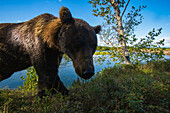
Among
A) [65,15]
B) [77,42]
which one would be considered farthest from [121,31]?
[77,42]

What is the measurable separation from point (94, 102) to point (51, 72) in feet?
3.47

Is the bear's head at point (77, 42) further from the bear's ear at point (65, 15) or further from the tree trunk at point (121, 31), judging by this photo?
the tree trunk at point (121, 31)

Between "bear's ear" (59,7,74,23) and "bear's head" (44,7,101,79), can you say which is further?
"bear's ear" (59,7,74,23)

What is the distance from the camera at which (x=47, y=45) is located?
1.99m

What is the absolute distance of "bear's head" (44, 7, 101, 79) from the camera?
4.86 ft

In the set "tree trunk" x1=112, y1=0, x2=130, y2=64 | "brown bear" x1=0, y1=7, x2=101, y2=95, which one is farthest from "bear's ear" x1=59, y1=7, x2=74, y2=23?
"tree trunk" x1=112, y1=0, x2=130, y2=64

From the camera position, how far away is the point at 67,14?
71.6 inches

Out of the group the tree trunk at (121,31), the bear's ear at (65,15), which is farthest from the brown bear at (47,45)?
the tree trunk at (121,31)

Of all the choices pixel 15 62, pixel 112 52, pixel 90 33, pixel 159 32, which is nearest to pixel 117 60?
pixel 112 52

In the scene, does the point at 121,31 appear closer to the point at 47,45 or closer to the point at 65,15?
the point at 65,15

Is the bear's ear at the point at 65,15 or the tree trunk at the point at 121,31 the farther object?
the tree trunk at the point at 121,31

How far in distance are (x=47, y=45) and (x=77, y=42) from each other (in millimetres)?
748

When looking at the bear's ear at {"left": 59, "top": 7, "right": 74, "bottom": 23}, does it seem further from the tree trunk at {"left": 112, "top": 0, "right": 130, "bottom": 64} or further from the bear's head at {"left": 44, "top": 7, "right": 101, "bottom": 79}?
the tree trunk at {"left": 112, "top": 0, "right": 130, "bottom": 64}

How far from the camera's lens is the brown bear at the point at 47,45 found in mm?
1619
